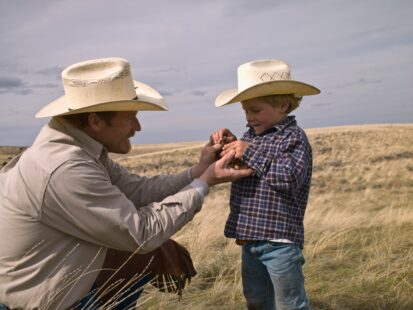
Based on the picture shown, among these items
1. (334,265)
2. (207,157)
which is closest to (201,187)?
(207,157)

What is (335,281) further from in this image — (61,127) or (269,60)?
(61,127)

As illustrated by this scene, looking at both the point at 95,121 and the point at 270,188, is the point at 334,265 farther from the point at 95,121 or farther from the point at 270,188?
the point at 95,121

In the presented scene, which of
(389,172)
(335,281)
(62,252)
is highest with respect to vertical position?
(62,252)

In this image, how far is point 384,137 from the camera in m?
40.9

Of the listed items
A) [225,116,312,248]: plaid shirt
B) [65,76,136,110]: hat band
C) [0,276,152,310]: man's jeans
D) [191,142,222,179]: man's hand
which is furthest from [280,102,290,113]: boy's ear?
[0,276,152,310]: man's jeans

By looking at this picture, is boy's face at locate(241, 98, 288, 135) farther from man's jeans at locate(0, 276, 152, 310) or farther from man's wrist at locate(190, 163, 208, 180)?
man's jeans at locate(0, 276, 152, 310)

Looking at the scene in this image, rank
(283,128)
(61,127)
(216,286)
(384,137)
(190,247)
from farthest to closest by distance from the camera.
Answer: (384,137)
(190,247)
(216,286)
(283,128)
(61,127)

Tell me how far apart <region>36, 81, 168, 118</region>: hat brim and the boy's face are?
578 mm

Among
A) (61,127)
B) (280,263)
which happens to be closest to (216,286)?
(280,263)

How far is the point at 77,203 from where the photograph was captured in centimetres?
269

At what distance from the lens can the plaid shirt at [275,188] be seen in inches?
123

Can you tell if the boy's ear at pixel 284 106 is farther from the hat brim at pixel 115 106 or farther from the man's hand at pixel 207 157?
the hat brim at pixel 115 106

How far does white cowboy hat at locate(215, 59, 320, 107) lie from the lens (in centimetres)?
336

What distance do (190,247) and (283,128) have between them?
9.31ft
